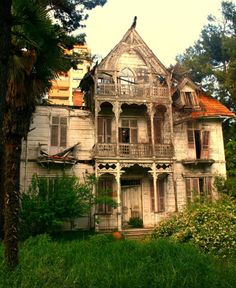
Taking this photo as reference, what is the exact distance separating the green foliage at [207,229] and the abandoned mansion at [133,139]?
148 inches

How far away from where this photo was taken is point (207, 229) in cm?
1294

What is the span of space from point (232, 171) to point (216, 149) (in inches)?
71.6

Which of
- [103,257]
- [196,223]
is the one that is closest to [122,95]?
[196,223]

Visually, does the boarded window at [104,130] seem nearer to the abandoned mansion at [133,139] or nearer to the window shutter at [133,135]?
the abandoned mansion at [133,139]

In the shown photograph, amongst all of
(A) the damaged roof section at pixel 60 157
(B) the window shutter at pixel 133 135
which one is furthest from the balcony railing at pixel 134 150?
(A) the damaged roof section at pixel 60 157

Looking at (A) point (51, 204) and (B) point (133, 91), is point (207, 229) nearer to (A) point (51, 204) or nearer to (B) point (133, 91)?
(A) point (51, 204)

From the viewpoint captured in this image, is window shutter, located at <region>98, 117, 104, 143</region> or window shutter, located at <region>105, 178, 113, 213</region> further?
window shutter, located at <region>98, 117, 104, 143</region>

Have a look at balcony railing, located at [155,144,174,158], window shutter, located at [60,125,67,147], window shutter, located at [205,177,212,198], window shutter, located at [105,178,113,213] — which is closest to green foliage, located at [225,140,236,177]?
window shutter, located at [205,177,212,198]

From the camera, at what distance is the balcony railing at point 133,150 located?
19.6 meters

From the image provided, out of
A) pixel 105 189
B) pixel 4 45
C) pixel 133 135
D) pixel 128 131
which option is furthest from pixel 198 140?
pixel 4 45

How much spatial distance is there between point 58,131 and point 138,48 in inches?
299

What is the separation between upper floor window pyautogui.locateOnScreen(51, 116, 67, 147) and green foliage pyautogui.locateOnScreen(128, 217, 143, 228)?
6.07 m

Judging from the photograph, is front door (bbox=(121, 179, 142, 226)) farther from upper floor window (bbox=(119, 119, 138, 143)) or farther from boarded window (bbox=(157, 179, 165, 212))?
upper floor window (bbox=(119, 119, 138, 143))

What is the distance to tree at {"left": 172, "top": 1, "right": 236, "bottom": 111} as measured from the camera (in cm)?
2788
